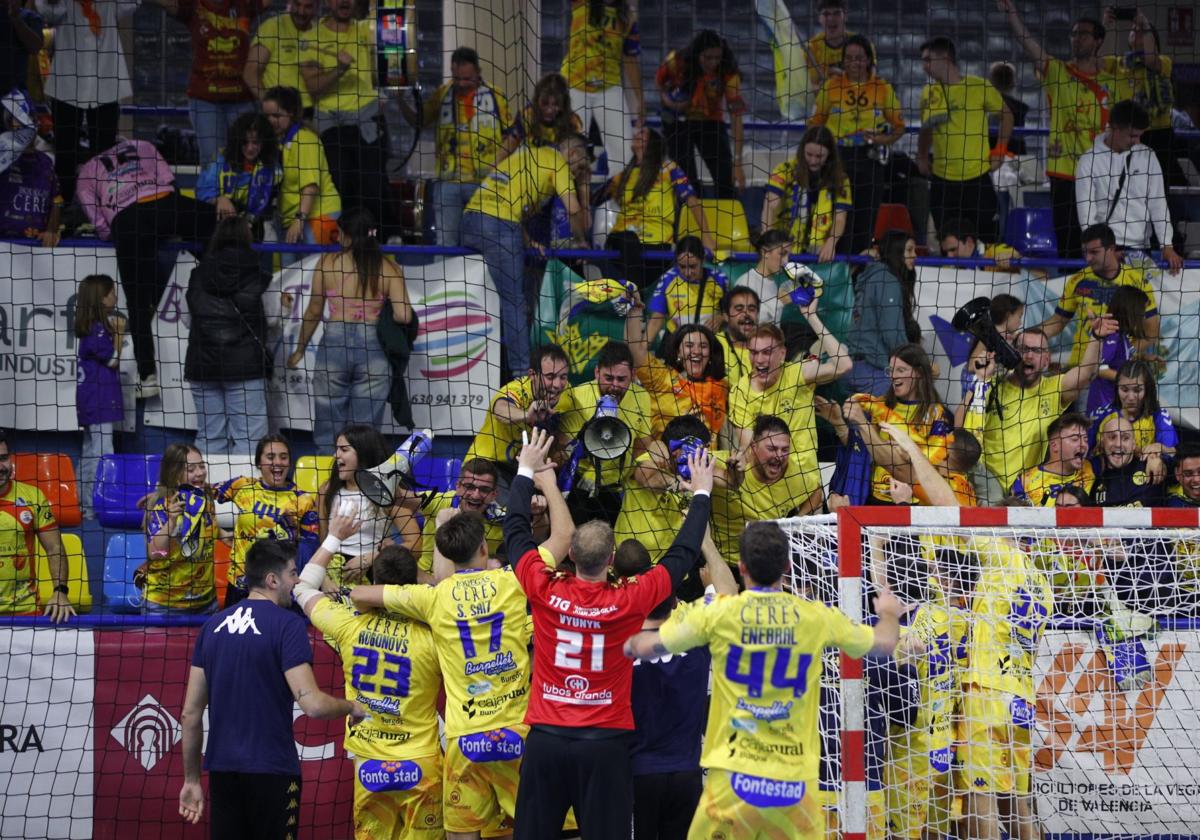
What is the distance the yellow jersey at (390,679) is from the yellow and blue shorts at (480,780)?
0.22 m

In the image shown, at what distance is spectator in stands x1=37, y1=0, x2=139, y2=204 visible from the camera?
1014 cm

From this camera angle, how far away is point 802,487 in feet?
24.8

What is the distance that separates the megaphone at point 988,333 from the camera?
Answer: 27.4 feet

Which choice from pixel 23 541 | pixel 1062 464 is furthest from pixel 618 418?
pixel 23 541

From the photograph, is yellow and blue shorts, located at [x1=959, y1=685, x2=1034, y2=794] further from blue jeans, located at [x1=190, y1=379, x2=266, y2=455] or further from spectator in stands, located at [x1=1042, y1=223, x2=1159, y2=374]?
blue jeans, located at [x1=190, y1=379, x2=266, y2=455]

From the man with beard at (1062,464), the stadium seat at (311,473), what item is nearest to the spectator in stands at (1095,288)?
the man with beard at (1062,464)

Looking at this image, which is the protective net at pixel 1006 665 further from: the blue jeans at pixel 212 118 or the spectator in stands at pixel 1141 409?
the blue jeans at pixel 212 118

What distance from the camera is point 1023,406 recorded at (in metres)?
8.64

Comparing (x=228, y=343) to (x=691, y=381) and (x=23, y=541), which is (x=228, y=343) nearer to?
(x=23, y=541)

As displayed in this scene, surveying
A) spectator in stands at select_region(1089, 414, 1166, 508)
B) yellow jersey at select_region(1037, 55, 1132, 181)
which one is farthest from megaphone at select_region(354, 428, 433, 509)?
yellow jersey at select_region(1037, 55, 1132, 181)

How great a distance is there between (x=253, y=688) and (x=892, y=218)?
6.27 metres

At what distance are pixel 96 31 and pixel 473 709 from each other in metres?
6.42

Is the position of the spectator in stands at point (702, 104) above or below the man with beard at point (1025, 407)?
above

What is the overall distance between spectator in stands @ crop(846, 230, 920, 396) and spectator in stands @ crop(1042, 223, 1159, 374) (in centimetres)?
94
